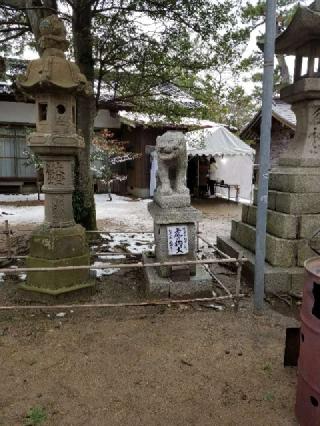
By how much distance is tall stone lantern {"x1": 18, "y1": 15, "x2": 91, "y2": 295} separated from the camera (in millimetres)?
4509

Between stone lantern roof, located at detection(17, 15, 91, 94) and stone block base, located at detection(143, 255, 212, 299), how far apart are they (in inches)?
112

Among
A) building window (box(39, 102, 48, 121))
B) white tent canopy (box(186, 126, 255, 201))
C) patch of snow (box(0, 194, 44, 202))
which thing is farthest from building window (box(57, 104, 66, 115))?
patch of snow (box(0, 194, 44, 202))

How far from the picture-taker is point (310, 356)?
7.77 ft

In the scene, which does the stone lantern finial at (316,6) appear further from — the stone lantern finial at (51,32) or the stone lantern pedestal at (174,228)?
the stone lantern finial at (51,32)

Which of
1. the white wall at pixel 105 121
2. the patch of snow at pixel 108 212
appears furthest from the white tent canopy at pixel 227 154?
the white wall at pixel 105 121

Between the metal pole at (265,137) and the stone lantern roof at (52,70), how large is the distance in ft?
7.90

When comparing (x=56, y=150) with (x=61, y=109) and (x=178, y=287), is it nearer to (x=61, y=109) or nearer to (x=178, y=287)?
(x=61, y=109)

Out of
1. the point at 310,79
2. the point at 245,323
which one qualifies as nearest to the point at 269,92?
the point at 310,79

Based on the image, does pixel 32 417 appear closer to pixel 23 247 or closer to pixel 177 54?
pixel 23 247

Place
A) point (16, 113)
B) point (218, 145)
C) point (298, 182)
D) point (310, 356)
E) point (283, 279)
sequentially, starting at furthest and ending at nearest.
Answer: point (218, 145), point (16, 113), point (298, 182), point (283, 279), point (310, 356)

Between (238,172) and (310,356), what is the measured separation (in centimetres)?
1499

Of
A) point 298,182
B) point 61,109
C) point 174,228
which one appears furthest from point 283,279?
→ point 61,109

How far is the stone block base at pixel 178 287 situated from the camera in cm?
462

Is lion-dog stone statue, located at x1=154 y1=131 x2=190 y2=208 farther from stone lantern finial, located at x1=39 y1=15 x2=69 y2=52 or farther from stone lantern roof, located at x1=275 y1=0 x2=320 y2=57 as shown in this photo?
stone lantern roof, located at x1=275 y1=0 x2=320 y2=57
